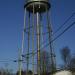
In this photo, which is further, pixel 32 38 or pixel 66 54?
pixel 66 54

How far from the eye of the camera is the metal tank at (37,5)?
2967cm

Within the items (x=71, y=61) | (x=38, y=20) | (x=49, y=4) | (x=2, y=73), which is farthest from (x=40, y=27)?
(x=2, y=73)

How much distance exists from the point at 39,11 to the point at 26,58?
559cm

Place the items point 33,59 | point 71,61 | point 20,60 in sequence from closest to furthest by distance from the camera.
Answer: point 33,59 < point 20,60 < point 71,61

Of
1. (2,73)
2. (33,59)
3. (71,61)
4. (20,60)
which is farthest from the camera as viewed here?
(2,73)

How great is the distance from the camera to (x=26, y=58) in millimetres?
29578

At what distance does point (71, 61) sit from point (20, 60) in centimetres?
2426

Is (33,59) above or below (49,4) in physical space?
below

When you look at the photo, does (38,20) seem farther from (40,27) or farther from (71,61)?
(71,61)

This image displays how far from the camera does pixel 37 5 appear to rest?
29719 millimetres

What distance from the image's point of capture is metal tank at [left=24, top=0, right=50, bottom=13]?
2967 centimetres

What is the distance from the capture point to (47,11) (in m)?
30.2

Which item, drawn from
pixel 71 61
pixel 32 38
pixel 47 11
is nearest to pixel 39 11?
pixel 47 11

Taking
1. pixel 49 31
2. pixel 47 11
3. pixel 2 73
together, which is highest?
pixel 47 11
